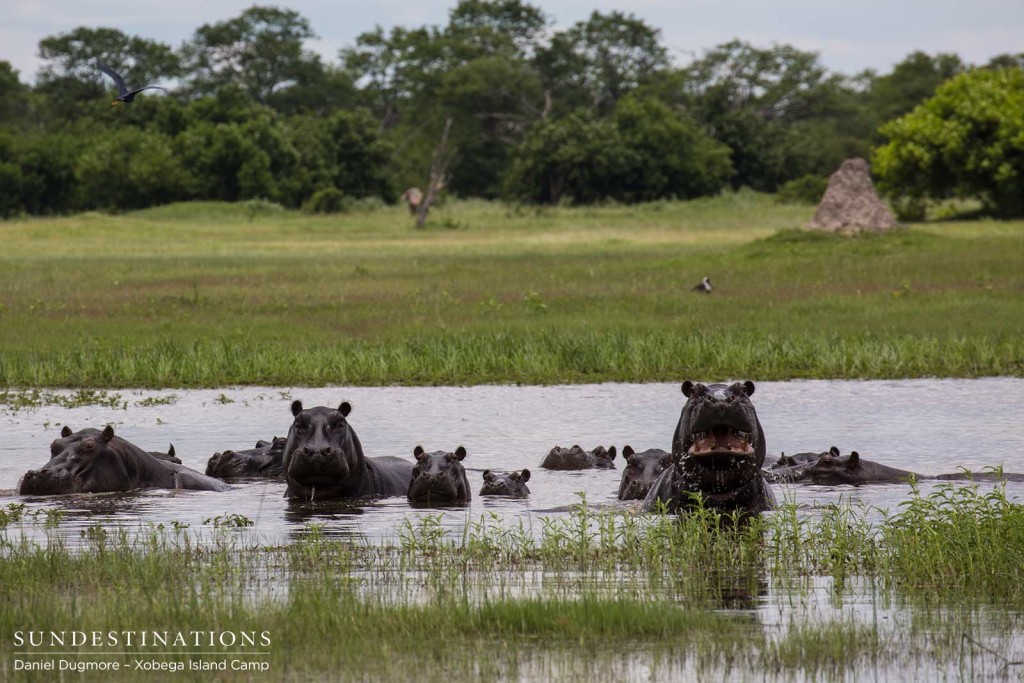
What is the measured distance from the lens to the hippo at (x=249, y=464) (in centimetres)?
1318

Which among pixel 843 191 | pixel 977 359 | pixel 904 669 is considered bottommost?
pixel 904 669

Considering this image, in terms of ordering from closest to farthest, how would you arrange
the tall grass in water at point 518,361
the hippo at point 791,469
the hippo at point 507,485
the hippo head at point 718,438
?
the hippo head at point 718,438 < the hippo at point 507,485 < the hippo at point 791,469 < the tall grass in water at point 518,361

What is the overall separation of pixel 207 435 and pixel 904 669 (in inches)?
416

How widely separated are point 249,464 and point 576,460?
9.19ft

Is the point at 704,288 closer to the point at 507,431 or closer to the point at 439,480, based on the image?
the point at 507,431

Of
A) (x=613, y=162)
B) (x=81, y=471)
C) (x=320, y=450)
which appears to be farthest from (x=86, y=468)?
(x=613, y=162)

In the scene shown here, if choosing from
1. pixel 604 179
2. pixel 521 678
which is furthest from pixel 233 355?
pixel 604 179

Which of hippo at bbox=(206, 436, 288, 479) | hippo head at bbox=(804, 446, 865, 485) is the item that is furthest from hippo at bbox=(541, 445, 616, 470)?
hippo at bbox=(206, 436, 288, 479)

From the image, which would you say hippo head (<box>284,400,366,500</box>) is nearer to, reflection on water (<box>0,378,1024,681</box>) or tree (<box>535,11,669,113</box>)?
reflection on water (<box>0,378,1024,681</box>)

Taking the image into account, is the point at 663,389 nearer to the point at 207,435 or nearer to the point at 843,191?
the point at 207,435

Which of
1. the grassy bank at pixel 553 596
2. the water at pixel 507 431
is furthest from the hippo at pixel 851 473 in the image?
the grassy bank at pixel 553 596

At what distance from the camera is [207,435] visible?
15969 millimetres

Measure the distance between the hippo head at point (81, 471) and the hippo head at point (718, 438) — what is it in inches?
178

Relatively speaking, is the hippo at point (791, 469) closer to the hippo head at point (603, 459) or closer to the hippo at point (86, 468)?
the hippo head at point (603, 459)
